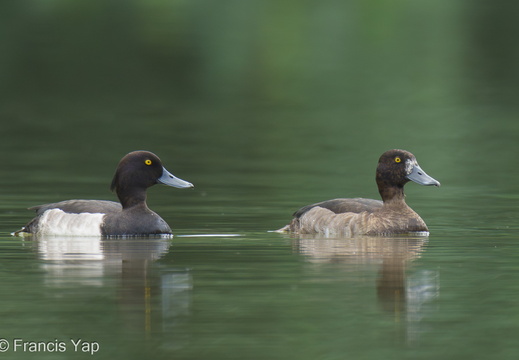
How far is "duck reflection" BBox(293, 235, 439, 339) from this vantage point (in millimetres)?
11812

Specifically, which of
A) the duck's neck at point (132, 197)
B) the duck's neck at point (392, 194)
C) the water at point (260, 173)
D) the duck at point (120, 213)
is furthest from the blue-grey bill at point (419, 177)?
the duck's neck at point (132, 197)

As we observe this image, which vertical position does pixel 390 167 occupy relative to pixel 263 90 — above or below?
below

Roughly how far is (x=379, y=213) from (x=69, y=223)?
390 centimetres

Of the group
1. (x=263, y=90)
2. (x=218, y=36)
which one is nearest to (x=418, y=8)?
(x=218, y=36)

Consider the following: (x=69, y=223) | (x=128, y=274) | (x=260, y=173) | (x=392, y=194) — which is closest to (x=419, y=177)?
(x=392, y=194)

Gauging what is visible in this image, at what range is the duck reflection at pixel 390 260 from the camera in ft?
38.8

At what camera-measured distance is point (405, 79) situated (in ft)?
159

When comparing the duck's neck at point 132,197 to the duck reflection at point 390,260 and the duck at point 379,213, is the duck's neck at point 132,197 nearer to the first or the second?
the duck at point 379,213

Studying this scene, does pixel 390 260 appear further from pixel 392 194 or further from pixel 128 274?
pixel 392 194

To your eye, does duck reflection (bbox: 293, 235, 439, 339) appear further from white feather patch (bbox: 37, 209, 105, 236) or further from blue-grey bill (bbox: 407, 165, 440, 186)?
white feather patch (bbox: 37, 209, 105, 236)

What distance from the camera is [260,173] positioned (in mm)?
24578

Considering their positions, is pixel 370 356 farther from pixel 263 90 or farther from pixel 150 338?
pixel 263 90

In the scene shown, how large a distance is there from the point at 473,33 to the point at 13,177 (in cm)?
4226

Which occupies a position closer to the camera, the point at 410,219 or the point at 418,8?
the point at 410,219
